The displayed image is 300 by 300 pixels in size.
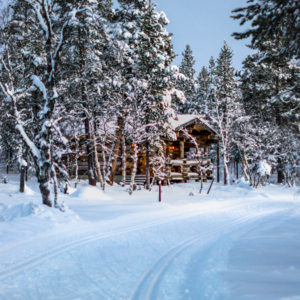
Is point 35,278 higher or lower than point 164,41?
lower

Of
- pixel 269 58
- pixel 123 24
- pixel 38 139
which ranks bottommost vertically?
pixel 38 139

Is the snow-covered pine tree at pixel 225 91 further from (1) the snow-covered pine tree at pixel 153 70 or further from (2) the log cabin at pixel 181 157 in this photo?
(1) the snow-covered pine tree at pixel 153 70

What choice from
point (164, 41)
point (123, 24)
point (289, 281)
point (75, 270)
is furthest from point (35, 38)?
point (289, 281)

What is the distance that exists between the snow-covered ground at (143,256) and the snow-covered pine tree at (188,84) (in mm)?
34316

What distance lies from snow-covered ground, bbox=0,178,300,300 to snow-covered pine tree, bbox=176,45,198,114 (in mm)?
34316

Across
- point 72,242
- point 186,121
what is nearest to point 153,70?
point 186,121

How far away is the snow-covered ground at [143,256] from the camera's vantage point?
181 inches

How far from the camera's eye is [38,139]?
10.9 meters

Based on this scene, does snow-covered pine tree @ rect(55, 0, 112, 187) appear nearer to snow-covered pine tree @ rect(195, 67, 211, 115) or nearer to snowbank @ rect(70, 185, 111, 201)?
snowbank @ rect(70, 185, 111, 201)

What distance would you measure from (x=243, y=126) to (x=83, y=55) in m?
19.4

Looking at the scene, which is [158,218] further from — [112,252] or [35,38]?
[35,38]

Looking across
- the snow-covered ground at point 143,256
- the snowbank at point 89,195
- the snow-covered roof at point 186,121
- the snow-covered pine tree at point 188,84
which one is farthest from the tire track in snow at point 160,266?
the snow-covered pine tree at point 188,84

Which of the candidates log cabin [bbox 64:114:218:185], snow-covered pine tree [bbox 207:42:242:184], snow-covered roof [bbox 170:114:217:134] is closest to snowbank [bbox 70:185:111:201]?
log cabin [bbox 64:114:218:185]

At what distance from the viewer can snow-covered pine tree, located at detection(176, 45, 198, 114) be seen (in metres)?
44.3
